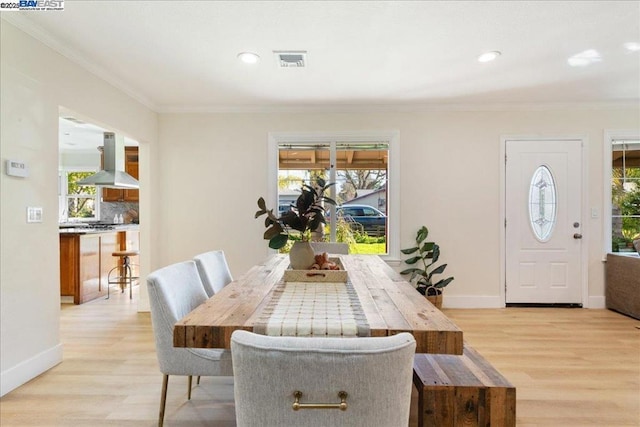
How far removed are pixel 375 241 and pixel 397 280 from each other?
2349 mm

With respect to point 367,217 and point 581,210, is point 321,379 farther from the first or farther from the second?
point 581,210

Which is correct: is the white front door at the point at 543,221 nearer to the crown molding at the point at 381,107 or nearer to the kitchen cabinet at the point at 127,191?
the crown molding at the point at 381,107

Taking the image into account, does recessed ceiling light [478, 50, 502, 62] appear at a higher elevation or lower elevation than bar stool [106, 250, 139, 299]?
higher

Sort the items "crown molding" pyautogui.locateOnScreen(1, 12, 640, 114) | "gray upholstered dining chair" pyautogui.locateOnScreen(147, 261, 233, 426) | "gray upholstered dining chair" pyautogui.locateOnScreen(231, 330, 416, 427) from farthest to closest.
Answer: "crown molding" pyautogui.locateOnScreen(1, 12, 640, 114)
"gray upholstered dining chair" pyautogui.locateOnScreen(147, 261, 233, 426)
"gray upholstered dining chair" pyautogui.locateOnScreen(231, 330, 416, 427)

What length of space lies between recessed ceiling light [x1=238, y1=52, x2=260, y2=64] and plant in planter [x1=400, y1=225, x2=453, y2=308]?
2560mm

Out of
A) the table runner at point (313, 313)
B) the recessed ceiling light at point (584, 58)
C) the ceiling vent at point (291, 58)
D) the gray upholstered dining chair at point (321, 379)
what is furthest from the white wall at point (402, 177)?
the gray upholstered dining chair at point (321, 379)

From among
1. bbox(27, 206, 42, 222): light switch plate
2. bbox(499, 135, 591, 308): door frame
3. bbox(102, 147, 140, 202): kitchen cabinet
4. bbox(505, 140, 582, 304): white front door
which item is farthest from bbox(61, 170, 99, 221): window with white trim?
bbox(505, 140, 582, 304): white front door

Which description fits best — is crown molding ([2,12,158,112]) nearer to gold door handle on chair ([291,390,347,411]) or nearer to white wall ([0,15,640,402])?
white wall ([0,15,640,402])

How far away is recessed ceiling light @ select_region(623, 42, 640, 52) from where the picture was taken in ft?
8.57

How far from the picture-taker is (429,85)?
346cm

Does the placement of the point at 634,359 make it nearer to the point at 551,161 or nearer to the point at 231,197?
the point at 551,161

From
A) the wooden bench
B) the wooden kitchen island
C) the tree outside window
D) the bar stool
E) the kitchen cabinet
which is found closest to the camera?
the wooden bench

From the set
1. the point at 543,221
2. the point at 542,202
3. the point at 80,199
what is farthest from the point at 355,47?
the point at 80,199

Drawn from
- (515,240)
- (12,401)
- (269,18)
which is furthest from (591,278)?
(12,401)
